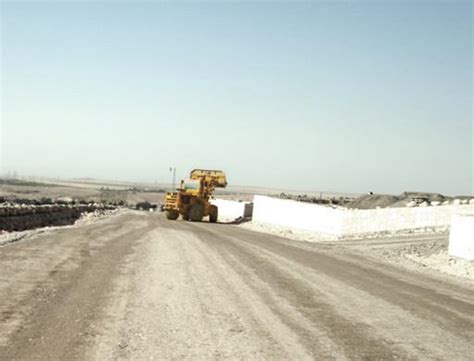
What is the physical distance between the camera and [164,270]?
11.6m

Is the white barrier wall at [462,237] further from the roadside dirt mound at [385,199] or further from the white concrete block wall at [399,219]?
the roadside dirt mound at [385,199]

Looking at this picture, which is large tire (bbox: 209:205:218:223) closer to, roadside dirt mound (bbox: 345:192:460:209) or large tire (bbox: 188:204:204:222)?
large tire (bbox: 188:204:204:222)

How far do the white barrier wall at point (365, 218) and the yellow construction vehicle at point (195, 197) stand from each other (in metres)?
7.06

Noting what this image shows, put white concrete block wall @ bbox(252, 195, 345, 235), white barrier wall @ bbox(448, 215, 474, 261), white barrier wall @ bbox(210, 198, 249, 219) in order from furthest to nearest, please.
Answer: white barrier wall @ bbox(210, 198, 249, 219) < white concrete block wall @ bbox(252, 195, 345, 235) < white barrier wall @ bbox(448, 215, 474, 261)

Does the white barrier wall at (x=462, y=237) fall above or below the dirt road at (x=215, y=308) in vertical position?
above

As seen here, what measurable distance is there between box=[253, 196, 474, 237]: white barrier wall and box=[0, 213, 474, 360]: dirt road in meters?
8.91

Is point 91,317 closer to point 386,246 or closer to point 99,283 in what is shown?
point 99,283

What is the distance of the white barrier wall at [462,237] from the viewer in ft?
51.6

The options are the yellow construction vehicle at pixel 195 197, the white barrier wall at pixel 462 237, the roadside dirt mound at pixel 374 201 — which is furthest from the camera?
the roadside dirt mound at pixel 374 201

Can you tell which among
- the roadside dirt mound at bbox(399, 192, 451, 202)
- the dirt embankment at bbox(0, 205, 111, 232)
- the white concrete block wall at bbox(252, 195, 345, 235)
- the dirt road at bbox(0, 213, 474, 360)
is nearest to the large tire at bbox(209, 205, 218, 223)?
the white concrete block wall at bbox(252, 195, 345, 235)

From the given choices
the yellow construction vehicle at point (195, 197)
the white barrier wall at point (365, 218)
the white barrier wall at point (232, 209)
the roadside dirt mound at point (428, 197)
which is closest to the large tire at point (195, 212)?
the yellow construction vehicle at point (195, 197)

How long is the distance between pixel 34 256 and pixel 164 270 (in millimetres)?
3599

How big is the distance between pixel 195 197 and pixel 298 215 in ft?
30.3

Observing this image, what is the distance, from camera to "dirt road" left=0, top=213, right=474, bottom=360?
6.21 metres
